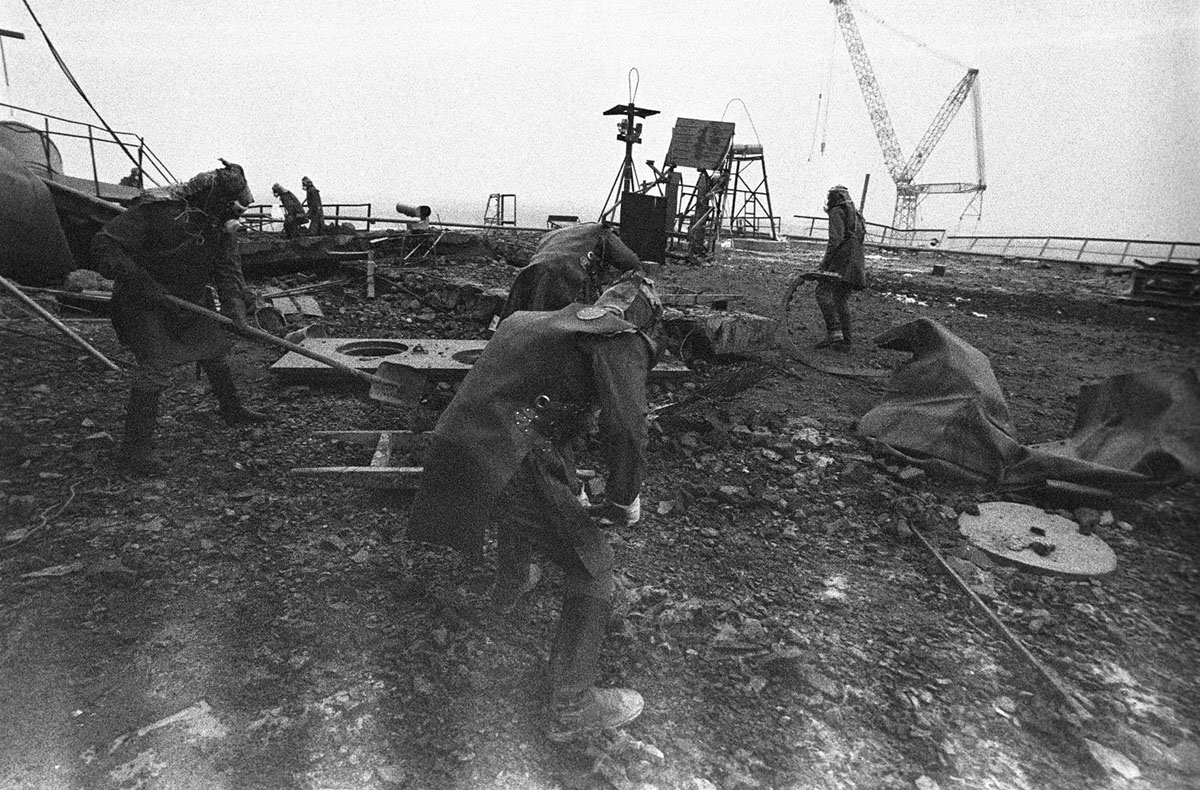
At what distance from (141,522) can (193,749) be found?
76.5 inches

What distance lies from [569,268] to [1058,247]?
18.5 m

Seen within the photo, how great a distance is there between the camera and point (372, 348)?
6.43 meters

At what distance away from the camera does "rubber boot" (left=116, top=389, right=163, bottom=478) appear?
4062 mm

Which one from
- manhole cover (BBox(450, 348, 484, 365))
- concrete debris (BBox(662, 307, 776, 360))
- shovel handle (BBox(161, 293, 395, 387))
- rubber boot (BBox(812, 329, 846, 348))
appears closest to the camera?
shovel handle (BBox(161, 293, 395, 387))

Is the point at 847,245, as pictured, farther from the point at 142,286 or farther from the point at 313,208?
the point at 313,208

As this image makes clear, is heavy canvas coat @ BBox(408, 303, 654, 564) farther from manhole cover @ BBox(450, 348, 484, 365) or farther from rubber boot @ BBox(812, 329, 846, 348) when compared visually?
rubber boot @ BBox(812, 329, 846, 348)

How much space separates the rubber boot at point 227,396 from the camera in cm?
478

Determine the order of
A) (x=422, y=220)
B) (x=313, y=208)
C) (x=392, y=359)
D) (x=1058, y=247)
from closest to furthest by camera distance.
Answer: (x=392, y=359) → (x=313, y=208) → (x=422, y=220) → (x=1058, y=247)

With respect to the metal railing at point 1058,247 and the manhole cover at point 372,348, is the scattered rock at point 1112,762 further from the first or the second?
the manhole cover at point 372,348

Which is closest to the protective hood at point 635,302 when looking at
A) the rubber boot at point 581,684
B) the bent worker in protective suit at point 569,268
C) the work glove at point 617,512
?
the work glove at point 617,512

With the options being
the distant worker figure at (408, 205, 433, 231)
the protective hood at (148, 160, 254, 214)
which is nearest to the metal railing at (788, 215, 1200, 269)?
the protective hood at (148, 160, 254, 214)

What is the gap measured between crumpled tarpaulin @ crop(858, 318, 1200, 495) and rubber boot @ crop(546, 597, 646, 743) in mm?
2087

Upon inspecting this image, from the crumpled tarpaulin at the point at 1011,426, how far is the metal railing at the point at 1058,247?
0.43 meters

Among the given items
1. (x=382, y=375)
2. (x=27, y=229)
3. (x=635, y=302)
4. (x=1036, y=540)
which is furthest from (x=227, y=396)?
→ (x=1036, y=540)
